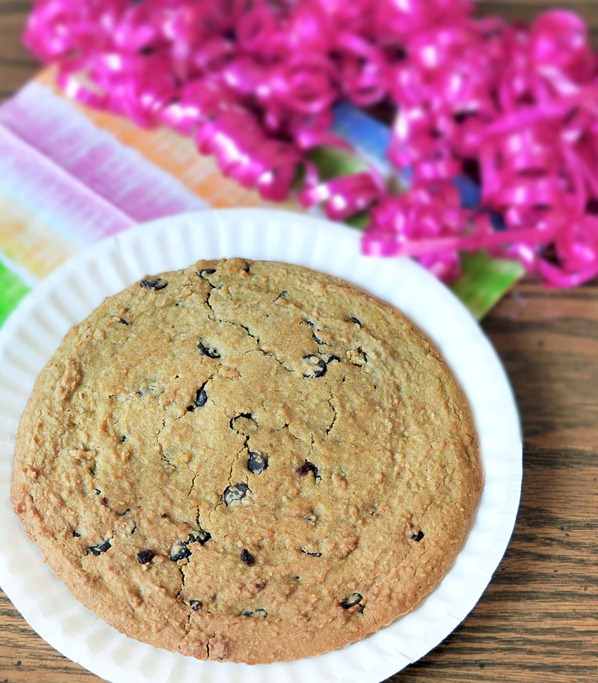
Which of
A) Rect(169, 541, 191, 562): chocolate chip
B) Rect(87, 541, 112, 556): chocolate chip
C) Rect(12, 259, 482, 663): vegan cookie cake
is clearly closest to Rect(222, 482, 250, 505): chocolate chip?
Rect(12, 259, 482, 663): vegan cookie cake

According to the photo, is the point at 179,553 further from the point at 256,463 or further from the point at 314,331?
the point at 314,331

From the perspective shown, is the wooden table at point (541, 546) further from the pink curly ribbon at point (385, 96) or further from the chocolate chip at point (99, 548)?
the chocolate chip at point (99, 548)

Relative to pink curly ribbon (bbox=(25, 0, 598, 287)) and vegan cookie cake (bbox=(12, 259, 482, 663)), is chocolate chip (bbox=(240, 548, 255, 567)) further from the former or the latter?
pink curly ribbon (bbox=(25, 0, 598, 287))

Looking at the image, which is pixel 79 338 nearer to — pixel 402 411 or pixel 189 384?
pixel 189 384

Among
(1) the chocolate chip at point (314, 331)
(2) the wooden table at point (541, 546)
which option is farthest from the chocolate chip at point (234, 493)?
(2) the wooden table at point (541, 546)

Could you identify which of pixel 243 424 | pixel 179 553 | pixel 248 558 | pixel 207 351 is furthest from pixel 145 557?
pixel 207 351
